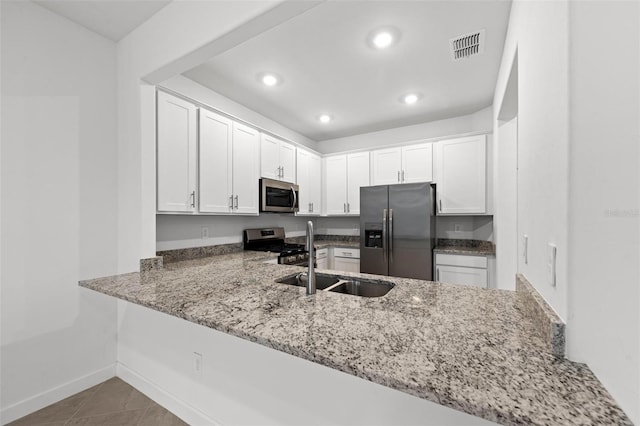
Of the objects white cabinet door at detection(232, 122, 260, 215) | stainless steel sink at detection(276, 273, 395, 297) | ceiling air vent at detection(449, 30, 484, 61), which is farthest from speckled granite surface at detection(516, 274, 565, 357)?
white cabinet door at detection(232, 122, 260, 215)

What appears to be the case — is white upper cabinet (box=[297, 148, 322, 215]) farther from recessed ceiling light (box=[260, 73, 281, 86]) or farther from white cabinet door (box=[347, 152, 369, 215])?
recessed ceiling light (box=[260, 73, 281, 86])

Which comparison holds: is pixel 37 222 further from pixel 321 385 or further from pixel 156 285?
pixel 321 385

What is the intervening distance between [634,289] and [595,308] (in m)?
0.14

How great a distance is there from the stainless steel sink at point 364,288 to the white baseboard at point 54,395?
6.66ft

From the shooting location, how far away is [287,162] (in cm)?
371

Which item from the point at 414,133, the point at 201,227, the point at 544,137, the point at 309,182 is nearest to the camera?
the point at 544,137

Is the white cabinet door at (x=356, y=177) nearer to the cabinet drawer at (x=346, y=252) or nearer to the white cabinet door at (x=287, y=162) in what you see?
the cabinet drawer at (x=346, y=252)

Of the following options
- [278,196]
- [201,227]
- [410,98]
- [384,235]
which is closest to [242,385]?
[201,227]

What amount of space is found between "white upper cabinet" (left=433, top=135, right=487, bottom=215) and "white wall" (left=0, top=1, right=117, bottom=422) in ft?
11.7

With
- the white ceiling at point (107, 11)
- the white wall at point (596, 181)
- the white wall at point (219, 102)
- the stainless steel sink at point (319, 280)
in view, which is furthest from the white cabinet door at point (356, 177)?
the white wall at point (596, 181)

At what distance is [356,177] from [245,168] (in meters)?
1.85

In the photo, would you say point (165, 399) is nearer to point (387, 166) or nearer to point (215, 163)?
point (215, 163)

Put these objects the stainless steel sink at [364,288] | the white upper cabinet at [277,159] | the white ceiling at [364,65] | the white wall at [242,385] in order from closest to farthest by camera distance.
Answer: the white wall at [242,385], the stainless steel sink at [364,288], the white ceiling at [364,65], the white upper cabinet at [277,159]

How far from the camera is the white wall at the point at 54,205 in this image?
171cm
